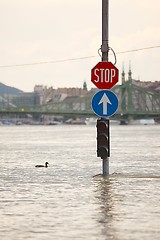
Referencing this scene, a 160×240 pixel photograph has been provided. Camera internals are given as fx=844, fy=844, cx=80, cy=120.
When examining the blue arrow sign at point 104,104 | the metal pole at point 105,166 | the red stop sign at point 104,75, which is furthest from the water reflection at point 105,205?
the red stop sign at point 104,75

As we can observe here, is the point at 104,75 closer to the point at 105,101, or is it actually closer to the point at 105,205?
the point at 105,101

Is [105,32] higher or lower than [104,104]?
higher

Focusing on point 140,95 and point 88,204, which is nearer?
point 88,204

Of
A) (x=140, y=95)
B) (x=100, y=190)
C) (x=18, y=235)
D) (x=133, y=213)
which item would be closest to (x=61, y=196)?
(x=100, y=190)

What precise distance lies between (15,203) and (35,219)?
2325 mm

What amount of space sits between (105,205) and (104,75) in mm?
6484

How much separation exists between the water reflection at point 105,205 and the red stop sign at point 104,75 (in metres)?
2.16

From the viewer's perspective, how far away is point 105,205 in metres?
13.3

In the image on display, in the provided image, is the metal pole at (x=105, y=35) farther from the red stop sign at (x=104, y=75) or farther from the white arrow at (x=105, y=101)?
the white arrow at (x=105, y=101)

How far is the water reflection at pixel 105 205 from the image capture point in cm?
1032

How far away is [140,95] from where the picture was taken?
189m

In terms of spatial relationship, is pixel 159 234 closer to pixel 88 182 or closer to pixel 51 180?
pixel 88 182

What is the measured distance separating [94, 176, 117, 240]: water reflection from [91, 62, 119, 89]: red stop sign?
7.08 ft

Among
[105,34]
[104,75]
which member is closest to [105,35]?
[105,34]
